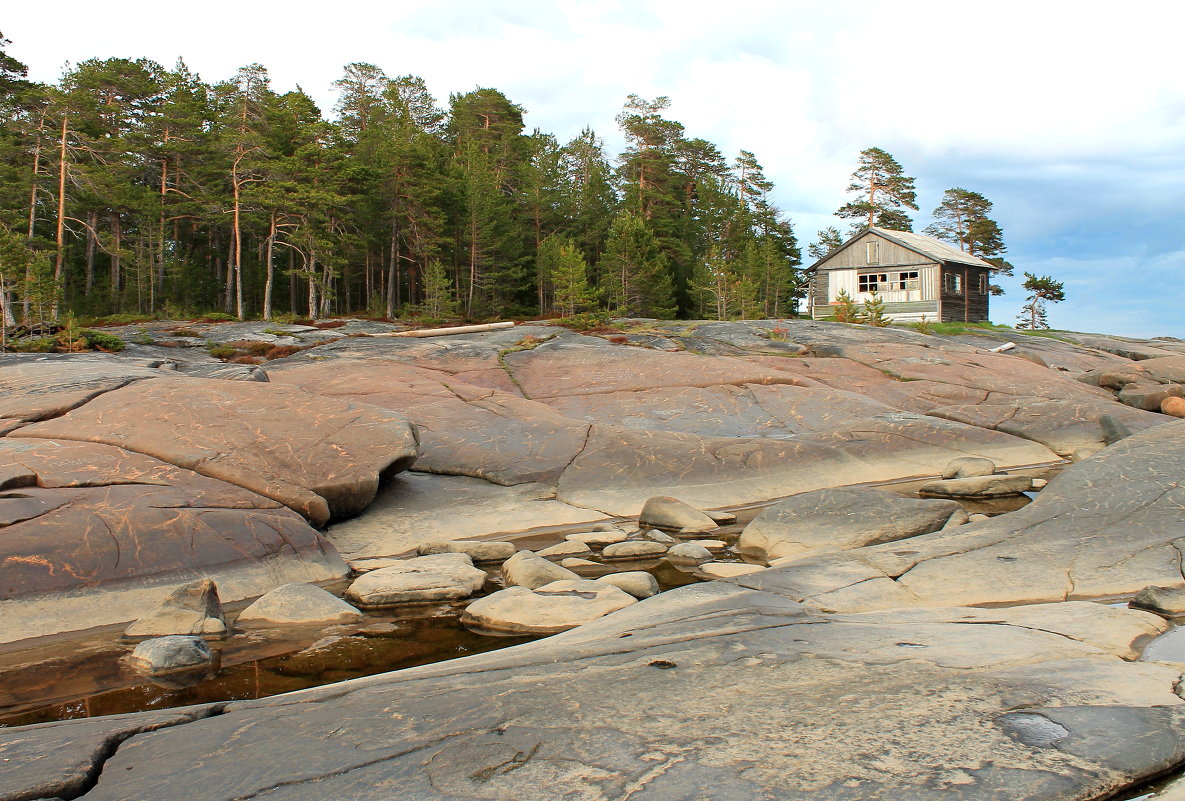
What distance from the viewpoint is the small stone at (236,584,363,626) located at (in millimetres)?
6703

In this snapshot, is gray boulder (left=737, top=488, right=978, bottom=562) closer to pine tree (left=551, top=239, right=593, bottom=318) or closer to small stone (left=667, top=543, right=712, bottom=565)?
small stone (left=667, top=543, right=712, bottom=565)

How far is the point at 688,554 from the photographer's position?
875 centimetres

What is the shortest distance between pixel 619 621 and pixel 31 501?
5750 millimetres

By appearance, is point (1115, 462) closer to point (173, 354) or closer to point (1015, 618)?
point (1015, 618)

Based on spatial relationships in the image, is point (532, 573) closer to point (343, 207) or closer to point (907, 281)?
point (343, 207)

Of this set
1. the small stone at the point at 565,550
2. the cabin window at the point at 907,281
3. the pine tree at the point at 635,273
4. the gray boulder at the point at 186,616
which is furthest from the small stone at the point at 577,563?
the cabin window at the point at 907,281

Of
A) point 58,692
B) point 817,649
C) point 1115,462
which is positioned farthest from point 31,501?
point 1115,462

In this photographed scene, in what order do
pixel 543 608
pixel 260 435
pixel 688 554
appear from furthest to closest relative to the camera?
pixel 260 435 < pixel 688 554 < pixel 543 608

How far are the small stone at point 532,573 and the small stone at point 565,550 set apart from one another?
3.27ft

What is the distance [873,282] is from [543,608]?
4159 centimetres

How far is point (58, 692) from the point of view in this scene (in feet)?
17.4

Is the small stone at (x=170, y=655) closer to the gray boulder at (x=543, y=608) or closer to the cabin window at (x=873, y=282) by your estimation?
the gray boulder at (x=543, y=608)

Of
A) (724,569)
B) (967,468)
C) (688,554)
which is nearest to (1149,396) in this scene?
(967,468)

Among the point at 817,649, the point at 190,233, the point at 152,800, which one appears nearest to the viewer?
the point at 152,800
